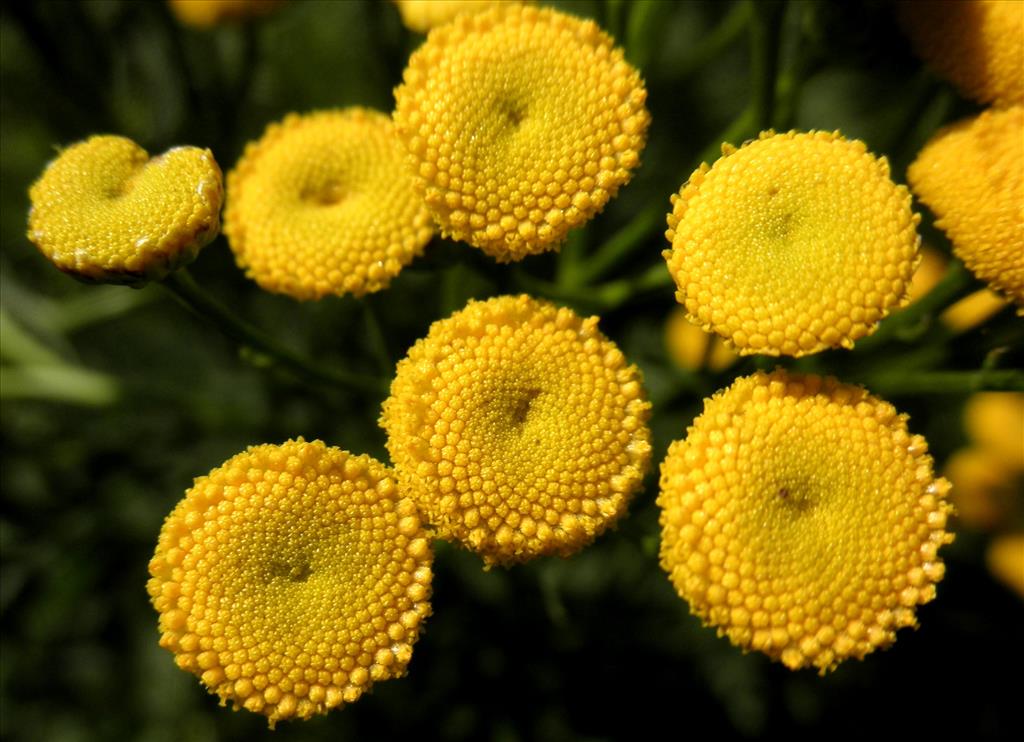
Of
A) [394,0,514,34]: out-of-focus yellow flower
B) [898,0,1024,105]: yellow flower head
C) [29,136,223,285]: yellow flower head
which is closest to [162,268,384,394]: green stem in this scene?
[29,136,223,285]: yellow flower head

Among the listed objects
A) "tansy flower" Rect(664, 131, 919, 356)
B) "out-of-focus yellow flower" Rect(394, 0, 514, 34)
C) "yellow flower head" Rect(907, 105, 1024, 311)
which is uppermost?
"yellow flower head" Rect(907, 105, 1024, 311)

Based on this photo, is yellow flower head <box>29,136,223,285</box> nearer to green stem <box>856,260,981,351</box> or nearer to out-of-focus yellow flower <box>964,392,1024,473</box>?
green stem <box>856,260,981,351</box>

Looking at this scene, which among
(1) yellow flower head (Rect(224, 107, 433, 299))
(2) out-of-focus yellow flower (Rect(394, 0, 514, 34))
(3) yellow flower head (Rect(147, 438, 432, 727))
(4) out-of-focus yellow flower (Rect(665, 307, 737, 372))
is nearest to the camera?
(3) yellow flower head (Rect(147, 438, 432, 727))

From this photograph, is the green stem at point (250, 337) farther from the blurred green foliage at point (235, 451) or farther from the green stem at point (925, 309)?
the green stem at point (925, 309)

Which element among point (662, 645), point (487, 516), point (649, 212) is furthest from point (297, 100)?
point (662, 645)

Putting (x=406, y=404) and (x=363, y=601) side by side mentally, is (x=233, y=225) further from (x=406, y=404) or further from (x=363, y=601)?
(x=363, y=601)

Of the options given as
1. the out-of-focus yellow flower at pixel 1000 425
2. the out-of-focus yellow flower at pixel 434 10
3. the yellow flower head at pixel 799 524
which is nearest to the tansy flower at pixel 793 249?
the yellow flower head at pixel 799 524
